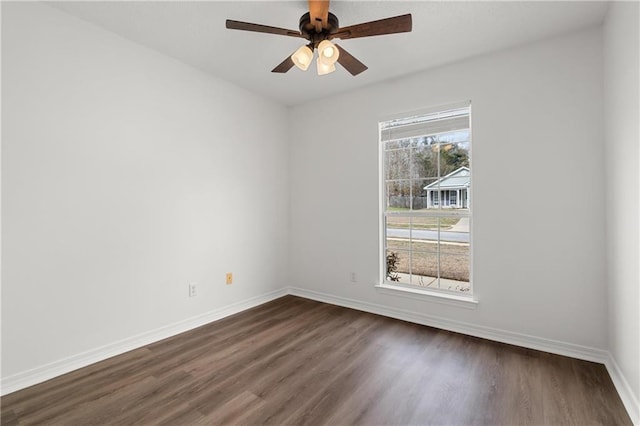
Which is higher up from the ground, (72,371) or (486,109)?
(486,109)

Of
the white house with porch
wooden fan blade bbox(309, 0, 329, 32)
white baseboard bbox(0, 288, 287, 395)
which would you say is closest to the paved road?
the white house with porch

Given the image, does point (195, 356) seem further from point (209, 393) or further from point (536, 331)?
point (536, 331)

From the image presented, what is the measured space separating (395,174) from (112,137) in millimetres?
2773

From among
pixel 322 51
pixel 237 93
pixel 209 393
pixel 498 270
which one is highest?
pixel 237 93

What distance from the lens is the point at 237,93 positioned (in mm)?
3559

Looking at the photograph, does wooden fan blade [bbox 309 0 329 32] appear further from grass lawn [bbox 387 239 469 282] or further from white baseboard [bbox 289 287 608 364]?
white baseboard [bbox 289 287 608 364]

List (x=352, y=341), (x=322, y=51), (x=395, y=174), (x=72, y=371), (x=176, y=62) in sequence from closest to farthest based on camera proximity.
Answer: (x=322, y=51) → (x=72, y=371) → (x=352, y=341) → (x=176, y=62) → (x=395, y=174)

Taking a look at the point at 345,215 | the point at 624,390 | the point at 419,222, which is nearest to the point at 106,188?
the point at 345,215

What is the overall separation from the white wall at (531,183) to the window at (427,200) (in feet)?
0.44

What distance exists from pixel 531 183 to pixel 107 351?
12.6 ft

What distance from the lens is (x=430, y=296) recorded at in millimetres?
3125

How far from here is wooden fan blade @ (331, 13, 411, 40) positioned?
5.96 feet

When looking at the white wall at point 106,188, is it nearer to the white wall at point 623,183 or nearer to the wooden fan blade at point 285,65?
the wooden fan blade at point 285,65

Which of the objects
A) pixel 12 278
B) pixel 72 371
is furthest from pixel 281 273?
pixel 12 278
